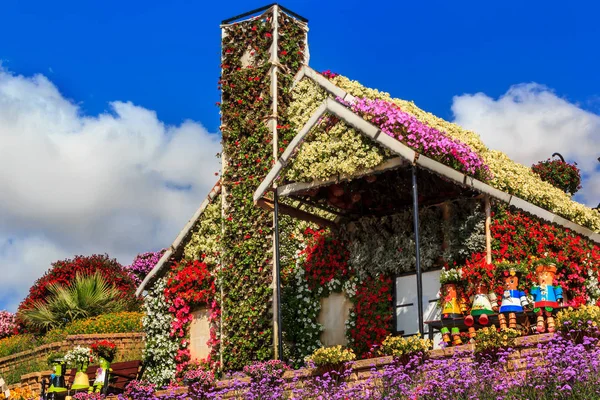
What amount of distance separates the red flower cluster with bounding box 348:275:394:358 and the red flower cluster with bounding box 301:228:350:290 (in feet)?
2.42

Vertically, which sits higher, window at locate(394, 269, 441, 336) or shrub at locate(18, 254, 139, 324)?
shrub at locate(18, 254, 139, 324)

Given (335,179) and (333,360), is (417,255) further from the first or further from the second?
(335,179)

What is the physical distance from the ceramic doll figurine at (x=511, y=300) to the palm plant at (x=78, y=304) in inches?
588

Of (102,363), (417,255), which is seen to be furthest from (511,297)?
(102,363)

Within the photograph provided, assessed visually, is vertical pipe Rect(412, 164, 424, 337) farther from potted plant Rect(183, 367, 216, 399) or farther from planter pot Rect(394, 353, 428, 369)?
potted plant Rect(183, 367, 216, 399)

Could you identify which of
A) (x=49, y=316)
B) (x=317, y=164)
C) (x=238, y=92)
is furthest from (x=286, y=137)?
(x=49, y=316)

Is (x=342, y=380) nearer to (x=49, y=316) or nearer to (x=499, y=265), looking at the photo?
(x=499, y=265)

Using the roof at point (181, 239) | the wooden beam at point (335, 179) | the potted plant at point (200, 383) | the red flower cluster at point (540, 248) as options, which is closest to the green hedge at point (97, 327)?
the roof at point (181, 239)

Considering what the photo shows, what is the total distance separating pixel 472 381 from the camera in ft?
31.2

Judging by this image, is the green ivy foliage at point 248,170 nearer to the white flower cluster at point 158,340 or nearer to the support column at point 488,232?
the white flower cluster at point 158,340

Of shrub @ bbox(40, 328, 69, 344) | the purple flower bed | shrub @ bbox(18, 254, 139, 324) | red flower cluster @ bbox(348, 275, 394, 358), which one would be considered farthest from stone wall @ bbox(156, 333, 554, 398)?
shrub @ bbox(18, 254, 139, 324)

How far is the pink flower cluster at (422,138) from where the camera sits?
13719 millimetres

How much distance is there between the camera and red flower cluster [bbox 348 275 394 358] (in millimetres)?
15969

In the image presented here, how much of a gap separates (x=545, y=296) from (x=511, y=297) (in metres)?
0.50
